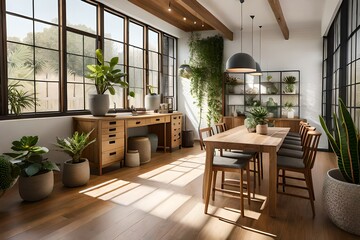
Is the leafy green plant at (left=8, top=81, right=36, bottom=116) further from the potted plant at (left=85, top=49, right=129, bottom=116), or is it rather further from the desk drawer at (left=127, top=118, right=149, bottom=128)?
the desk drawer at (left=127, top=118, right=149, bottom=128)

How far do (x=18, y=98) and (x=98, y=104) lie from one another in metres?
1.16

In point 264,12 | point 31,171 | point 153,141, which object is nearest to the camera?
point 31,171

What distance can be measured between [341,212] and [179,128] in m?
4.60

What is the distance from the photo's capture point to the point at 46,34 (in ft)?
14.2

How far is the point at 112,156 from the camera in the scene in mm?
4652

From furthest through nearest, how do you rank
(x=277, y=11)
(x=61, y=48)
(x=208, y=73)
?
(x=208, y=73)
(x=277, y=11)
(x=61, y=48)

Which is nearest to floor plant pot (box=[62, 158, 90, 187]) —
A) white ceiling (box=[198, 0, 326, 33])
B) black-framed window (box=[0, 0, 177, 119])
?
black-framed window (box=[0, 0, 177, 119])

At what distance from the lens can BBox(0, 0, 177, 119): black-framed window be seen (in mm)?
3893

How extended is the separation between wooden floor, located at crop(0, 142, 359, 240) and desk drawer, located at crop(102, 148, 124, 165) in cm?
48

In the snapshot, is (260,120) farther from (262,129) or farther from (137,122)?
(137,122)

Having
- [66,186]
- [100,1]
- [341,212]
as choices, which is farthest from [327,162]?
[100,1]

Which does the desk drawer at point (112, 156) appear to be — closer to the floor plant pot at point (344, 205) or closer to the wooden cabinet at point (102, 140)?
the wooden cabinet at point (102, 140)

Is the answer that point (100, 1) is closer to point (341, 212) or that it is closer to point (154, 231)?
point (154, 231)

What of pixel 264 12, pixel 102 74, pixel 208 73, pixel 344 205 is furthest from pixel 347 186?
pixel 208 73
